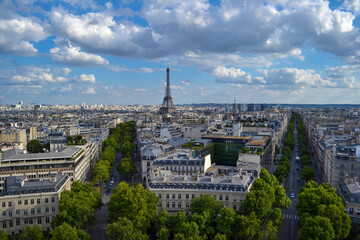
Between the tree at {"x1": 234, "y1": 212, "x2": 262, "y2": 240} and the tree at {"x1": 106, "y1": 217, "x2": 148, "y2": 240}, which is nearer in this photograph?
the tree at {"x1": 106, "y1": 217, "x2": 148, "y2": 240}

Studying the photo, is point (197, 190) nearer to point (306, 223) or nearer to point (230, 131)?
point (306, 223)

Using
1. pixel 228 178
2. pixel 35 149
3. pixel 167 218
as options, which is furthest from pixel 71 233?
pixel 35 149

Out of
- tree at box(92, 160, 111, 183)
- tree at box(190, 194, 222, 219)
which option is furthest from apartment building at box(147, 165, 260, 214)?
tree at box(92, 160, 111, 183)

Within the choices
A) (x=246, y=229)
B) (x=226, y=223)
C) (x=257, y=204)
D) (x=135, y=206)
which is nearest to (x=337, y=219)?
(x=257, y=204)

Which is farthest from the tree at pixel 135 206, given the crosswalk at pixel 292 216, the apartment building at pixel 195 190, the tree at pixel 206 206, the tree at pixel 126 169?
the tree at pixel 126 169

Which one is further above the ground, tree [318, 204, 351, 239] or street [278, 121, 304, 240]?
tree [318, 204, 351, 239]

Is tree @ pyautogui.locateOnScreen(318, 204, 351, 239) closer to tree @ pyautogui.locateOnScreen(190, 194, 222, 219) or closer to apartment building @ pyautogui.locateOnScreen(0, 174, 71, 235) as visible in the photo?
tree @ pyautogui.locateOnScreen(190, 194, 222, 219)

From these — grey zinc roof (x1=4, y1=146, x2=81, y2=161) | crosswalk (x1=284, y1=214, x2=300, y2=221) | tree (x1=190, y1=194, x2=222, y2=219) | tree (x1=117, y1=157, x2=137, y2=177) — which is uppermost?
grey zinc roof (x1=4, y1=146, x2=81, y2=161)
